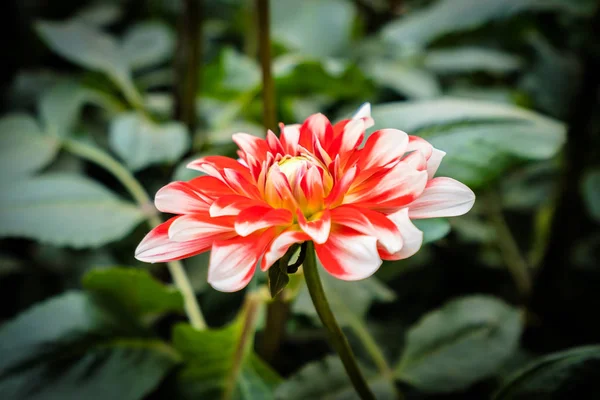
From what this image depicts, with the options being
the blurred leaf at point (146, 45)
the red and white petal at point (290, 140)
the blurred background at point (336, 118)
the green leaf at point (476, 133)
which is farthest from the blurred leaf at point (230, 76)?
the red and white petal at point (290, 140)

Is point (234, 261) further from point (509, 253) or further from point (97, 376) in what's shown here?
point (509, 253)

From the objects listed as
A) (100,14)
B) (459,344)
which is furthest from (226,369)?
(100,14)

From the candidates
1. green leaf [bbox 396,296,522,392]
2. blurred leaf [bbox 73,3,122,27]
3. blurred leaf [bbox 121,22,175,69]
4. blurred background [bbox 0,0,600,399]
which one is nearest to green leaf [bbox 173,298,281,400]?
blurred background [bbox 0,0,600,399]

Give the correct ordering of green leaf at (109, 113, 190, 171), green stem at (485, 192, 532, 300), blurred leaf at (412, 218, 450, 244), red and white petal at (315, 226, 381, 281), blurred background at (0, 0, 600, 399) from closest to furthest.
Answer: red and white petal at (315, 226, 381, 281), blurred leaf at (412, 218, 450, 244), blurred background at (0, 0, 600, 399), green leaf at (109, 113, 190, 171), green stem at (485, 192, 532, 300)

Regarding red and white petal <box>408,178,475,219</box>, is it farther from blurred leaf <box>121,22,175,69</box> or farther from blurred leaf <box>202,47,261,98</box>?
blurred leaf <box>121,22,175,69</box>

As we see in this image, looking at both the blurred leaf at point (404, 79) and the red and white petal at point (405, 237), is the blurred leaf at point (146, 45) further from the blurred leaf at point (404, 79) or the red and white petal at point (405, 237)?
the red and white petal at point (405, 237)

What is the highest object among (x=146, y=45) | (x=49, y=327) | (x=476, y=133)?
(x=146, y=45)
